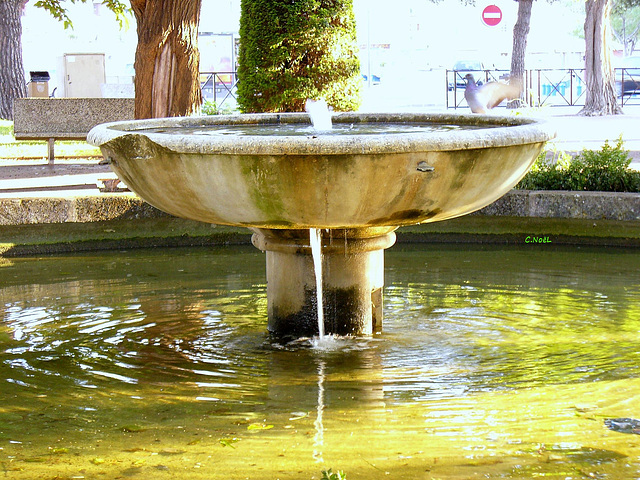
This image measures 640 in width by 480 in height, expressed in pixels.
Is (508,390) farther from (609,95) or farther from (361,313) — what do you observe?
(609,95)

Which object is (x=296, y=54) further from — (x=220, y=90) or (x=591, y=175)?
(x=220, y=90)

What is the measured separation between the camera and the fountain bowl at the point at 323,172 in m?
3.54

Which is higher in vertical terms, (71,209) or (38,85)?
(38,85)

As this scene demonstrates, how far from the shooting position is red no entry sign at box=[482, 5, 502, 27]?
2133cm

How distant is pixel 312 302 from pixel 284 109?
611 cm

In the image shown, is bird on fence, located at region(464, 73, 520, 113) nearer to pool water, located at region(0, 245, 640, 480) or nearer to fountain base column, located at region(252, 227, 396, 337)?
pool water, located at region(0, 245, 640, 480)

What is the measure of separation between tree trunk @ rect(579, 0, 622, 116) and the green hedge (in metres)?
14.6

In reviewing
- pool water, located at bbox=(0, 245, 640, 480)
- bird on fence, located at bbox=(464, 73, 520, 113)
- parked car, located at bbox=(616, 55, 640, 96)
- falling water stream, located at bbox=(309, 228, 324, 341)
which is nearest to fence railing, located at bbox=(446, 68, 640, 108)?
parked car, located at bbox=(616, 55, 640, 96)

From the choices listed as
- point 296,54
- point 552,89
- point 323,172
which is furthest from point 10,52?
point 323,172

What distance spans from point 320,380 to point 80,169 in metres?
8.16

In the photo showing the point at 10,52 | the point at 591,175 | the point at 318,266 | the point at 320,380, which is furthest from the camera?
the point at 10,52

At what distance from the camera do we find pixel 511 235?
775 cm

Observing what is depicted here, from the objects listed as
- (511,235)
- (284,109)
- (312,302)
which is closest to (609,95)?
(284,109)

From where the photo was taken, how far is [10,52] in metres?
20.8
